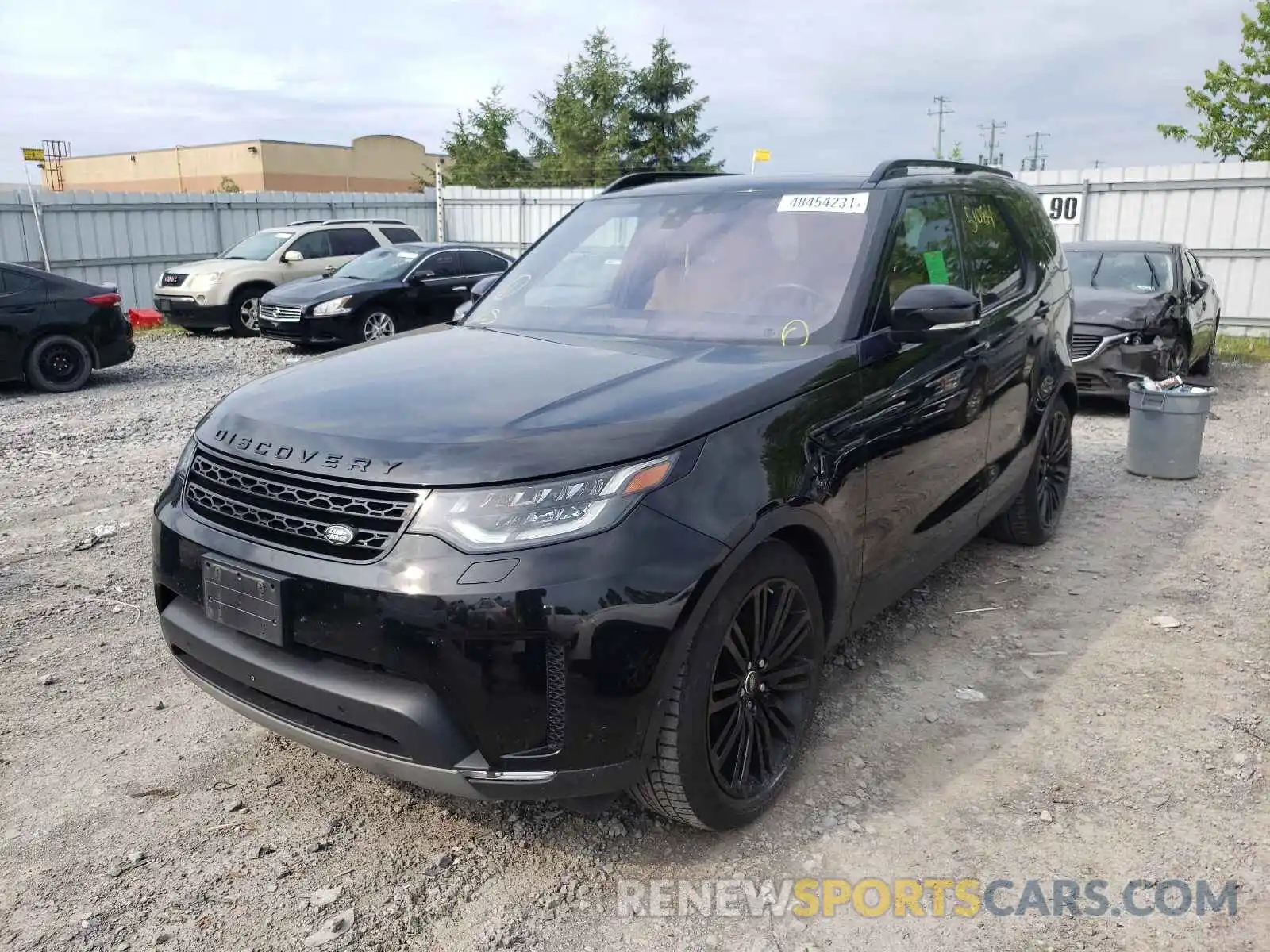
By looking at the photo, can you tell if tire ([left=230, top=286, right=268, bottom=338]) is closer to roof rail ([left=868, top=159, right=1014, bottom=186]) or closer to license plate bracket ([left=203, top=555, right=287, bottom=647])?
roof rail ([left=868, top=159, right=1014, bottom=186])

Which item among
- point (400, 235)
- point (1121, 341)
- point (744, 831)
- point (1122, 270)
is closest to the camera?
point (744, 831)

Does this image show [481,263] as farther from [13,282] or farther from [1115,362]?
[1115,362]

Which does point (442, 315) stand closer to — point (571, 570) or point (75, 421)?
point (75, 421)

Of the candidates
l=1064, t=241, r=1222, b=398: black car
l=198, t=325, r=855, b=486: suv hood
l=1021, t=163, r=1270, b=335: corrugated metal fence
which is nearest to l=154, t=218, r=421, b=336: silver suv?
l=1064, t=241, r=1222, b=398: black car

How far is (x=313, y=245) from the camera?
16.4 metres

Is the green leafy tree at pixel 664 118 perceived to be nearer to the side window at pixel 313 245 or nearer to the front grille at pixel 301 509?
the side window at pixel 313 245

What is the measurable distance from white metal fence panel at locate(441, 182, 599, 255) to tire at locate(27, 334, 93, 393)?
36.8 feet

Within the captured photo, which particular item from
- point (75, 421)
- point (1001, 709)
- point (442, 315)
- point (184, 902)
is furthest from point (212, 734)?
point (442, 315)

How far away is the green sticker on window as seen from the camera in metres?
4.01

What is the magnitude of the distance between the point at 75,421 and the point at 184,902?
7785 millimetres

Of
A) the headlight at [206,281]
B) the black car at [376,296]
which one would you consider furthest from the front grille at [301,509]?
the headlight at [206,281]

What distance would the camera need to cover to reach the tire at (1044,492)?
5.37m

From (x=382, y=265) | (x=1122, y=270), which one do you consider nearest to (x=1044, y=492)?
(x=1122, y=270)

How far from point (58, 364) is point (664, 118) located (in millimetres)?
35624
